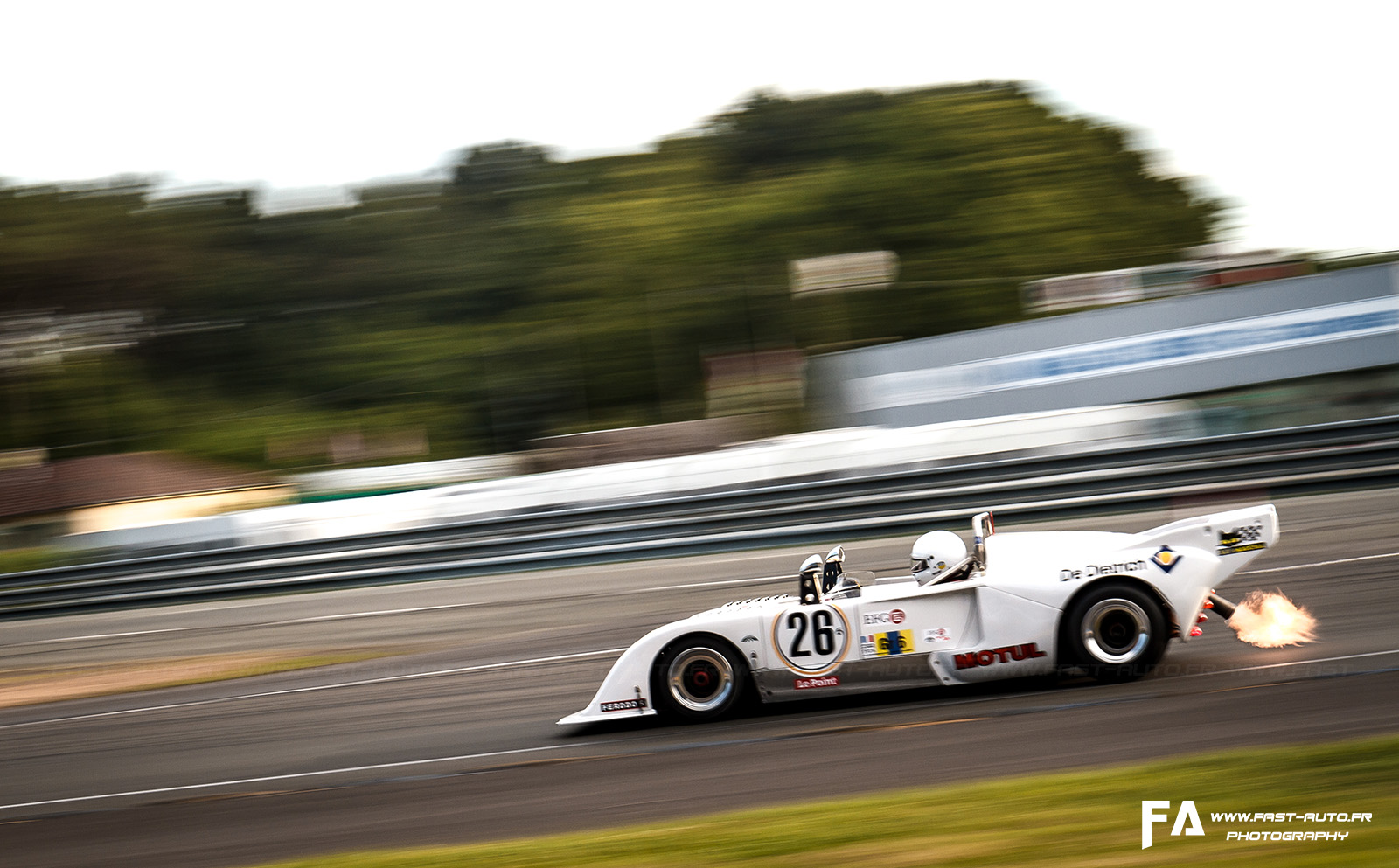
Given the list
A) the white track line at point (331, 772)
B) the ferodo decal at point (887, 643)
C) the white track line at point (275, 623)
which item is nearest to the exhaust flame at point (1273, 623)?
the white track line at point (331, 772)

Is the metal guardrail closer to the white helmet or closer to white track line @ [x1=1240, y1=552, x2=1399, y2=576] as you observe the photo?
white track line @ [x1=1240, y1=552, x2=1399, y2=576]

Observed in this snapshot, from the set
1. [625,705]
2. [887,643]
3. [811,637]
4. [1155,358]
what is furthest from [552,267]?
[887,643]

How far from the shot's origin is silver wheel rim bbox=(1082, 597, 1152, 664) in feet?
19.6

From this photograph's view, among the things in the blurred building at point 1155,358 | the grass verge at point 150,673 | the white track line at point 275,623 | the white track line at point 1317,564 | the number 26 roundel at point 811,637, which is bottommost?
the grass verge at point 150,673

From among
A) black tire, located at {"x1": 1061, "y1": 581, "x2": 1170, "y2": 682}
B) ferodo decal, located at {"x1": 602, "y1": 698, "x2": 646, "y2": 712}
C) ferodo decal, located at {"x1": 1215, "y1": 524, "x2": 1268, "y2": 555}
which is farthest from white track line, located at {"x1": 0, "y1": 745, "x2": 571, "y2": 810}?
ferodo decal, located at {"x1": 1215, "y1": 524, "x2": 1268, "y2": 555}

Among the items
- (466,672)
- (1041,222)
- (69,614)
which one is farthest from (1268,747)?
(1041,222)

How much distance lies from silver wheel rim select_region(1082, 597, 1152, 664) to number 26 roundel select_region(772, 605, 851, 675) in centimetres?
121

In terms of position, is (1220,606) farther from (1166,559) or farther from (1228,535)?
(1166,559)

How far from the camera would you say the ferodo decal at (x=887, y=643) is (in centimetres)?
622

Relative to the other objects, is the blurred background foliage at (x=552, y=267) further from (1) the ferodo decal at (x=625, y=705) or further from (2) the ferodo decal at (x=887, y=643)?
(2) the ferodo decal at (x=887, y=643)

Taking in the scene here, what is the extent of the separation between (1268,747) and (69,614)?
54.0 feet

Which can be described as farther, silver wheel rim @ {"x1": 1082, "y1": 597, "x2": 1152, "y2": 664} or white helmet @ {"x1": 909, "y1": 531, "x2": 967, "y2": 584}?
white helmet @ {"x1": 909, "y1": 531, "x2": 967, "y2": 584}

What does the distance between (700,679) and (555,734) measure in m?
0.98

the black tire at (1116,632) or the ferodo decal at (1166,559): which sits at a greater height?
the ferodo decal at (1166,559)
